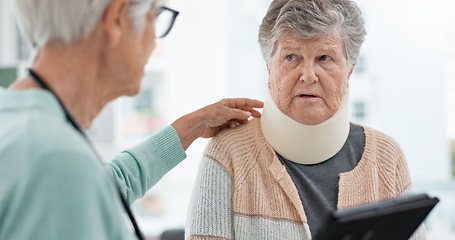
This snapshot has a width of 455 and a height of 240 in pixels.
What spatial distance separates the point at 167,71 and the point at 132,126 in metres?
0.49

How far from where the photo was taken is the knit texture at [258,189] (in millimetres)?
1324

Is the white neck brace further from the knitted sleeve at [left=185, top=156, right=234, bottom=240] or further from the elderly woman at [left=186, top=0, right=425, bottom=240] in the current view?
the knitted sleeve at [left=185, top=156, right=234, bottom=240]

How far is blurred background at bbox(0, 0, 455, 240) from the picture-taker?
323 centimetres

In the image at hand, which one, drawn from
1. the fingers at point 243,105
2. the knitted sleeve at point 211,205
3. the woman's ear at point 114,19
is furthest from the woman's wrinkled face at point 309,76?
the woman's ear at point 114,19

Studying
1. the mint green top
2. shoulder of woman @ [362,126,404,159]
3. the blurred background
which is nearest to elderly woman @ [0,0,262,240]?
the mint green top

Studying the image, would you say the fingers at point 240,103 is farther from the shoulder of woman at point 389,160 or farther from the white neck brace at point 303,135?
the shoulder of woman at point 389,160

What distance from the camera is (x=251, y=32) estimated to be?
3453 millimetres

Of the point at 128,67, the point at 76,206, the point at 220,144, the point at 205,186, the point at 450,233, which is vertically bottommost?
the point at 450,233

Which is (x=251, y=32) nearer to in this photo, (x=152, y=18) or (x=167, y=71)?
(x=167, y=71)

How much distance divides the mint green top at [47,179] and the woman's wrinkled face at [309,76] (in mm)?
785

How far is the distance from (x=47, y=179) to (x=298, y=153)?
0.92 meters

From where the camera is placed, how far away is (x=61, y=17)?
729 mm

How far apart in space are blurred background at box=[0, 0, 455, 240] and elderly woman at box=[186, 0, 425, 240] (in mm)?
1929

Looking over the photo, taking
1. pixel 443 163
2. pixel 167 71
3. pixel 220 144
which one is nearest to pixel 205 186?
pixel 220 144
